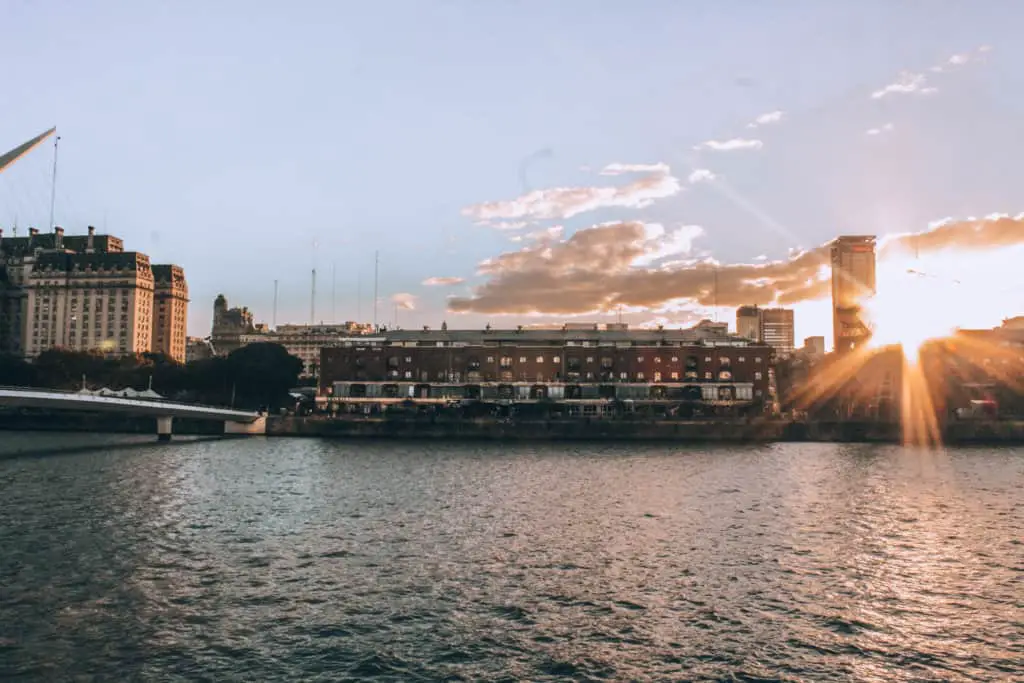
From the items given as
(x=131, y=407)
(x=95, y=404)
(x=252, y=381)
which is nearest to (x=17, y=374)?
(x=252, y=381)

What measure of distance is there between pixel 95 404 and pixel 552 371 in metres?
94.9

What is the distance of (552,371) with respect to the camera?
166375mm

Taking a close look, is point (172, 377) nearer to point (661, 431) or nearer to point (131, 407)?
point (131, 407)

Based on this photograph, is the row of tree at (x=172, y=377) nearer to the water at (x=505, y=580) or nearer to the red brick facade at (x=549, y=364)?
the red brick facade at (x=549, y=364)

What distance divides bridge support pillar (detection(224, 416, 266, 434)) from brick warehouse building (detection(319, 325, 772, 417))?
76.0ft

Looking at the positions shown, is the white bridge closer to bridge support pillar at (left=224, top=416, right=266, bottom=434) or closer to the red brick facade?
bridge support pillar at (left=224, top=416, right=266, bottom=434)

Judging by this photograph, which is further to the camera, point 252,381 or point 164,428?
point 252,381

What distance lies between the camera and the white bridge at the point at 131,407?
274ft

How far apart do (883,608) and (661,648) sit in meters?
11.8

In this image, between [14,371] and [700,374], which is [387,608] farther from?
[14,371]

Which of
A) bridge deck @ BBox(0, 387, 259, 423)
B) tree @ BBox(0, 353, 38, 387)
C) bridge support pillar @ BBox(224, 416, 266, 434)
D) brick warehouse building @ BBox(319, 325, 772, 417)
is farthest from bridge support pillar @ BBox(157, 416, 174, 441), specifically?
tree @ BBox(0, 353, 38, 387)

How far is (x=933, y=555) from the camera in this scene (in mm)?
41000

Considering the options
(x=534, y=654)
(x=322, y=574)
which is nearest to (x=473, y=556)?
(x=322, y=574)

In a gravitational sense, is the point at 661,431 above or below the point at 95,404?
below
